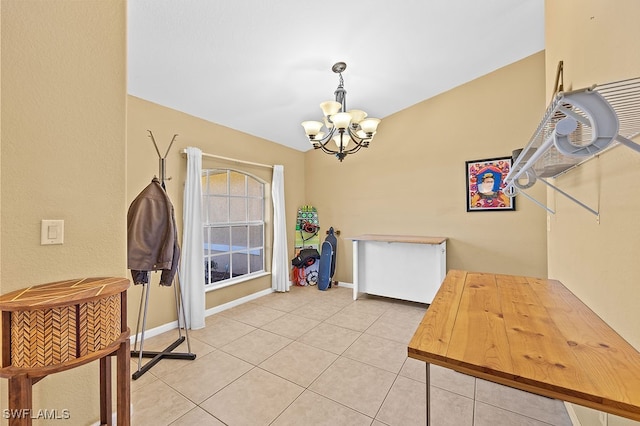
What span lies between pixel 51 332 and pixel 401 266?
11.1 ft

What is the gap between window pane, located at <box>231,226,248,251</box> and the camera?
381cm

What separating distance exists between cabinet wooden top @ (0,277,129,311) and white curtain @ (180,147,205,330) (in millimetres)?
1689

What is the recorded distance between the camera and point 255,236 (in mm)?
4176

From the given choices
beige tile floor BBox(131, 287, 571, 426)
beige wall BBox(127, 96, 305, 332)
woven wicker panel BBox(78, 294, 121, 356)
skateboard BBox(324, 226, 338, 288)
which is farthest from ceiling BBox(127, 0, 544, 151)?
beige tile floor BBox(131, 287, 571, 426)

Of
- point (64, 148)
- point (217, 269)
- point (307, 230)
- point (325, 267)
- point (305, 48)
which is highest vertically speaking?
point (305, 48)

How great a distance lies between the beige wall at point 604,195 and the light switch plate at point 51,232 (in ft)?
7.80

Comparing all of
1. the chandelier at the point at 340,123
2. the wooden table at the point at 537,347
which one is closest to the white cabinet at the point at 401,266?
the chandelier at the point at 340,123

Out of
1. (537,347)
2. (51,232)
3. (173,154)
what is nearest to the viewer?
(537,347)

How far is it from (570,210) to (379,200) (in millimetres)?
2746

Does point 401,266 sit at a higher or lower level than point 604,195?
lower

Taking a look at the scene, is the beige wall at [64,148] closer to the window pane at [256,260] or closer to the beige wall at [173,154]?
the beige wall at [173,154]

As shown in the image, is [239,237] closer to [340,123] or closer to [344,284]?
[344,284]

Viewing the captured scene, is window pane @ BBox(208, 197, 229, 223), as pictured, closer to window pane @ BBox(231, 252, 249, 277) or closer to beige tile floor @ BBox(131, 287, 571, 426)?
window pane @ BBox(231, 252, 249, 277)

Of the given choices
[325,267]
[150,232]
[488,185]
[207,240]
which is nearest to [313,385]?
[150,232]
